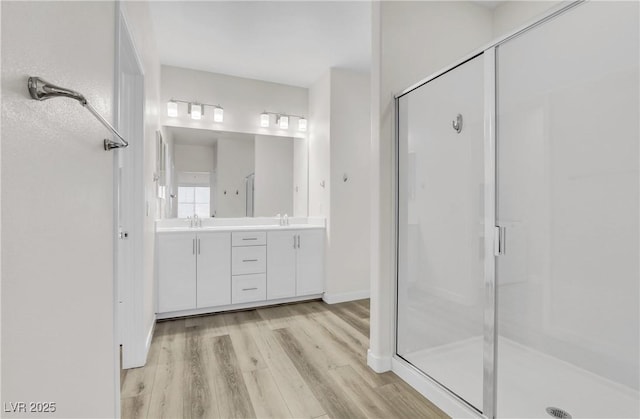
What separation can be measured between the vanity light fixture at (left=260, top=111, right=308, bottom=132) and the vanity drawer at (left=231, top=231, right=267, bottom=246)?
4.65ft

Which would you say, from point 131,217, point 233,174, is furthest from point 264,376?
point 233,174

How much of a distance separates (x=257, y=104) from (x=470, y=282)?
3202 mm

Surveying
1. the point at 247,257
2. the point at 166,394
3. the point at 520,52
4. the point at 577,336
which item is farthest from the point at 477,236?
the point at 247,257

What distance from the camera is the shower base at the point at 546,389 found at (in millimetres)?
1397

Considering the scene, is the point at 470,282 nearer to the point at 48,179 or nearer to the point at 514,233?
the point at 514,233

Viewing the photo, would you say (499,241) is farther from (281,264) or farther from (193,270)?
(193,270)

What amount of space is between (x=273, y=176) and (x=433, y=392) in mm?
2984

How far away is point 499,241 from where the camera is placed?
1.48 m

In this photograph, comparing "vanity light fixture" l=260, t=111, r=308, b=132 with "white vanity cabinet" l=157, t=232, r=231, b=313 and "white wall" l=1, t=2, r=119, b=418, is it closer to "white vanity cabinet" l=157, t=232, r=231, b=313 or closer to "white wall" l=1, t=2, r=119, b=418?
"white vanity cabinet" l=157, t=232, r=231, b=313

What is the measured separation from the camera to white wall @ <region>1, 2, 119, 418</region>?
603 mm

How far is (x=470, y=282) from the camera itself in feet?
5.47

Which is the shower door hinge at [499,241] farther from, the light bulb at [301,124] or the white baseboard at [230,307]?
the light bulb at [301,124]

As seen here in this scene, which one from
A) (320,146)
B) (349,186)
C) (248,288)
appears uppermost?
(320,146)

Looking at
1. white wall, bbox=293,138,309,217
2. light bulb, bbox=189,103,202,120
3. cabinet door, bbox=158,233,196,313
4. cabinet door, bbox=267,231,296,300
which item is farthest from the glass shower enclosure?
light bulb, bbox=189,103,202,120
